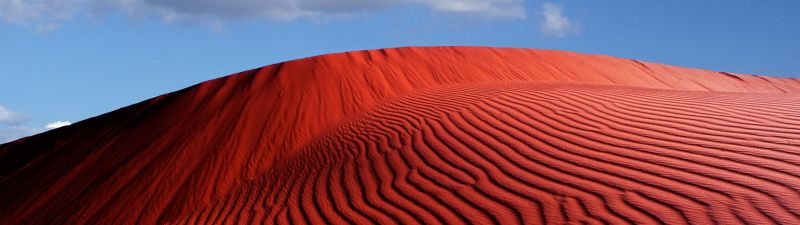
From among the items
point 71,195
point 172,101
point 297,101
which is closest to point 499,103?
point 297,101

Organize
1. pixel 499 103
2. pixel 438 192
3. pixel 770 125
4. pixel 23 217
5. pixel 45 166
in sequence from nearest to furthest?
pixel 438 192 → pixel 770 125 → pixel 499 103 → pixel 23 217 → pixel 45 166

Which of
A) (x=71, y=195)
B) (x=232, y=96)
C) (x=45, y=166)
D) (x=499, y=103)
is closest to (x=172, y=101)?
(x=232, y=96)

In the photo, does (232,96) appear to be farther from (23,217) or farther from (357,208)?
(357,208)

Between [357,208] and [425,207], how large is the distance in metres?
0.67

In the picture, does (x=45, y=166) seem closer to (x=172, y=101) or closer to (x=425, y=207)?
(x=172, y=101)

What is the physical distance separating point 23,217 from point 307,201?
4918mm

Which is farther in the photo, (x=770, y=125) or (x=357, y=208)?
(x=770, y=125)

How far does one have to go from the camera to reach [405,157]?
6.37 meters

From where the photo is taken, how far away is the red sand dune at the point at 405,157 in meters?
4.53

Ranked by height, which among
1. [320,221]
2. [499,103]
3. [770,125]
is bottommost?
[320,221]

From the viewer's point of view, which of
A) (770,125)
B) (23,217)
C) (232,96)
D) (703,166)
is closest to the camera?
(703,166)

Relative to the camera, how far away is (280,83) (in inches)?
492

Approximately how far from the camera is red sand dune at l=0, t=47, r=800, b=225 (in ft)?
14.9

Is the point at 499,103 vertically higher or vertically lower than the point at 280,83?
lower
